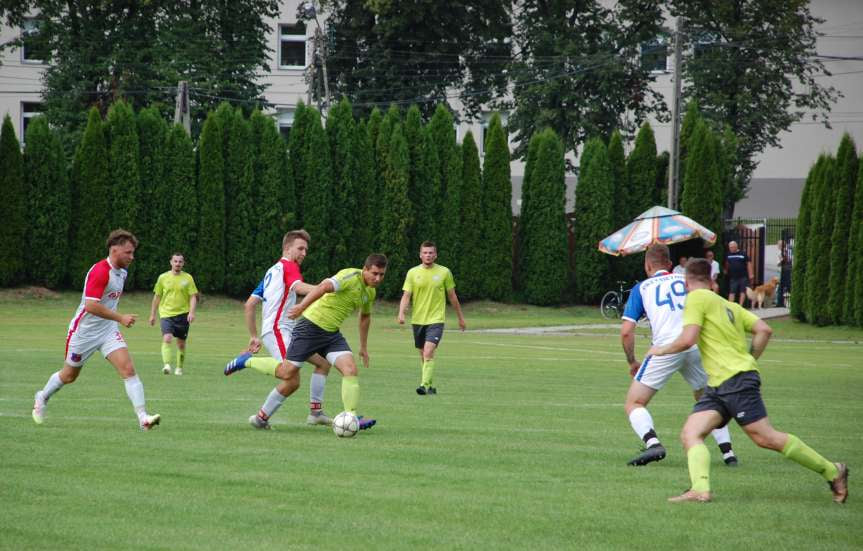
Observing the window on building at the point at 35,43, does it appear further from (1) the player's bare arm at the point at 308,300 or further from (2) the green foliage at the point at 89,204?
(1) the player's bare arm at the point at 308,300

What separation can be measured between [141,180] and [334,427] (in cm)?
2988

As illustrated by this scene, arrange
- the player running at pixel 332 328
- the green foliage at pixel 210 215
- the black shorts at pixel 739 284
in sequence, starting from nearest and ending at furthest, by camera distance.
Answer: the player running at pixel 332 328
the black shorts at pixel 739 284
the green foliage at pixel 210 215

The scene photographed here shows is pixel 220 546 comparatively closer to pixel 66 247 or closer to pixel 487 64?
pixel 66 247

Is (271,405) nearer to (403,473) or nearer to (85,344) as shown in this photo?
(85,344)

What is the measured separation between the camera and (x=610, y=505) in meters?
8.37

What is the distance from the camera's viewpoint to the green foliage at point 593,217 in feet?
140

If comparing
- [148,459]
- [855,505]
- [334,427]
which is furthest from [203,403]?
[855,505]

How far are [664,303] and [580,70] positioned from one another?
40.4m

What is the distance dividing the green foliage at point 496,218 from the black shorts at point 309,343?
3004cm

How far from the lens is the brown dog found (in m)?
43.1

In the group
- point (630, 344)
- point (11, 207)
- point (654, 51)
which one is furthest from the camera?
point (654, 51)

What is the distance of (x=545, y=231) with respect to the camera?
141ft

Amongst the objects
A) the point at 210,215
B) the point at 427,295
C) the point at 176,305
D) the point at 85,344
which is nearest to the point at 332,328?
the point at 85,344

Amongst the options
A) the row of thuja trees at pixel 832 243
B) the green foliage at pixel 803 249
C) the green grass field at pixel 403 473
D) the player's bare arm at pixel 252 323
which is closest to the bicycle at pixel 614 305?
the green foliage at pixel 803 249
